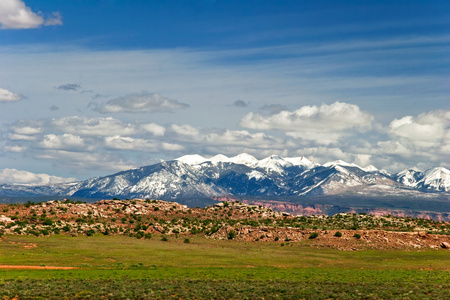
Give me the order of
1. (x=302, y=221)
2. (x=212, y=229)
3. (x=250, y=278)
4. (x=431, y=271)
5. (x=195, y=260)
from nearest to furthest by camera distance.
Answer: (x=250, y=278), (x=431, y=271), (x=195, y=260), (x=212, y=229), (x=302, y=221)

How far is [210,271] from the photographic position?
82062mm

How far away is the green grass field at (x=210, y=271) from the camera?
6119 cm

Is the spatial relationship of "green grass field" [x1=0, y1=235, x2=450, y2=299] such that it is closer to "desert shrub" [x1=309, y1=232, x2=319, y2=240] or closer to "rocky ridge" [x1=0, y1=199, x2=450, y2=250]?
"desert shrub" [x1=309, y1=232, x2=319, y2=240]

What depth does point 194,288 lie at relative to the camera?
210 feet

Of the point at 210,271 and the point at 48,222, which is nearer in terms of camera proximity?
the point at 210,271

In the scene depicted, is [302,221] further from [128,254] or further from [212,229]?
[128,254]

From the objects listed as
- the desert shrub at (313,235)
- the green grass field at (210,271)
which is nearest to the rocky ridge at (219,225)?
the desert shrub at (313,235)

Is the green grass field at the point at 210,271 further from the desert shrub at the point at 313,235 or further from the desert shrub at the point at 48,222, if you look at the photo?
the desert shrub at the point at 48,222

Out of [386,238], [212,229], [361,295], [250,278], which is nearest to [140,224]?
[212,229]

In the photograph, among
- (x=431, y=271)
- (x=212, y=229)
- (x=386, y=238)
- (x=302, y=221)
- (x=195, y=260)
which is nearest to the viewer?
(x=431, y=271)

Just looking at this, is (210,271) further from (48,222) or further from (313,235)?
(48,222)

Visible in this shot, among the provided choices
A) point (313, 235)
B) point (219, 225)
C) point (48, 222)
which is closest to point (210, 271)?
point (313, 235)

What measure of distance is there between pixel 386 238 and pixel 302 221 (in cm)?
4044

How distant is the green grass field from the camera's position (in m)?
61.2
